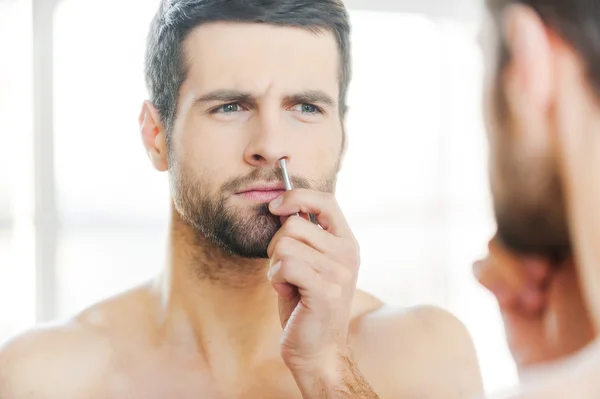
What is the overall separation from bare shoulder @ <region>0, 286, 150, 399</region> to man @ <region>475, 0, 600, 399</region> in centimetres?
59

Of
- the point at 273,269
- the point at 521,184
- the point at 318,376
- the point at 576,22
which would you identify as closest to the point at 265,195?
the point at 273,269

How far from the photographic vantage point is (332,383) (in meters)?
1.11

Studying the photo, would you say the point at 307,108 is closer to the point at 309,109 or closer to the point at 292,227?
the point at 309,109

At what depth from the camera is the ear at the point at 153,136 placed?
3.77 feet

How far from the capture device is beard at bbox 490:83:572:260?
0.90 m

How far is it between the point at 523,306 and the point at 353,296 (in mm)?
253

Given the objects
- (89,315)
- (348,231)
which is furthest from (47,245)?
(348,231)

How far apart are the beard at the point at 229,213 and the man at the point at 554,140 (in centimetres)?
32

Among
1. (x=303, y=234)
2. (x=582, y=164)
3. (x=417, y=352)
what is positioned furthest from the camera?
(x=417, y=352)

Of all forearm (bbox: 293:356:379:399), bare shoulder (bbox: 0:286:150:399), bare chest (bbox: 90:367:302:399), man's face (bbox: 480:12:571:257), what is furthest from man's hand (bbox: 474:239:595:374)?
bare shoulder (bbox: 0:286:150:399)

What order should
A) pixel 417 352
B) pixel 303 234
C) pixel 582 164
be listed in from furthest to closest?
pixel 417 352, pixel 303 234, pixel 582 164

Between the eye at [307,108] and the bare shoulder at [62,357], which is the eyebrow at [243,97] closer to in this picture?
the eye at [307,108]

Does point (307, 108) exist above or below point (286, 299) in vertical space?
above

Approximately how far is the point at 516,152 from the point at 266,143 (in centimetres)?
36
